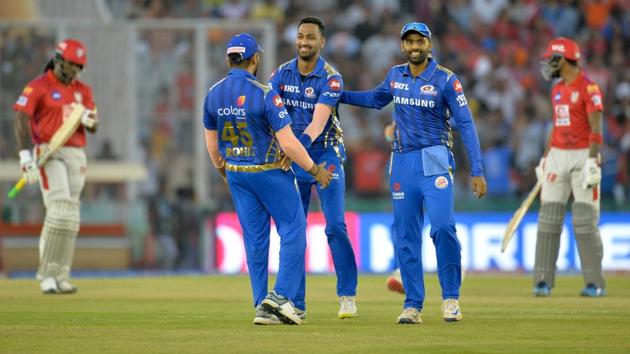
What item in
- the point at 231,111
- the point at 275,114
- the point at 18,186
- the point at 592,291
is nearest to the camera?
the point at 275,114

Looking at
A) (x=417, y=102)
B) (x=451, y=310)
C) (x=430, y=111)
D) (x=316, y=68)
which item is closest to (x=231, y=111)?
(x=316, y=68)

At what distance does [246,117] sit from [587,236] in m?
5.86

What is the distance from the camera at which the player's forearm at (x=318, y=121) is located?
12102 millimetres

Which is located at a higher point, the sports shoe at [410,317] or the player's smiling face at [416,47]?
the player's smiling face at [416,47]

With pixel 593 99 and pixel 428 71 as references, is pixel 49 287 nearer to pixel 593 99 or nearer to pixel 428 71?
pixel 428 71

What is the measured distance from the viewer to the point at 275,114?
11.4m

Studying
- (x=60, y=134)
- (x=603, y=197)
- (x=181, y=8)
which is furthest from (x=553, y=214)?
(x=181, y=8)

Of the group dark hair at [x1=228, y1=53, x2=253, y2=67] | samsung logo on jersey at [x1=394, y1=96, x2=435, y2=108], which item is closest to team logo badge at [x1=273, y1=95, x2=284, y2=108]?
dark hair at [x1=228, y1=53, x2=253, y2=67]

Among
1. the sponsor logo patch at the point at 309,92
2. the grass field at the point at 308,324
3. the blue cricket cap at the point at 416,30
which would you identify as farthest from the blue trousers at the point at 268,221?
the blue cricket cap at the point at 416,30

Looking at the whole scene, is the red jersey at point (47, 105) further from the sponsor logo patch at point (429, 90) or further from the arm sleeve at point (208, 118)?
the sponsor logo patch at point (429, 90)

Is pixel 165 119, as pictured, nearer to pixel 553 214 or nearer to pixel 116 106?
pixel 116 106

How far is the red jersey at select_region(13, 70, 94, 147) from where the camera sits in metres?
16.0

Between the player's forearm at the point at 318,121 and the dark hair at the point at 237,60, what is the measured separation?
865mm

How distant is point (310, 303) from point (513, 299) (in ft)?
7.40
